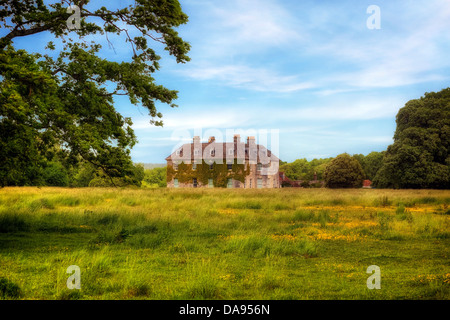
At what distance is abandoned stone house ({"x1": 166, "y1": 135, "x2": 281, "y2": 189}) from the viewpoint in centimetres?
6284

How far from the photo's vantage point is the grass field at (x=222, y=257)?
7234mm

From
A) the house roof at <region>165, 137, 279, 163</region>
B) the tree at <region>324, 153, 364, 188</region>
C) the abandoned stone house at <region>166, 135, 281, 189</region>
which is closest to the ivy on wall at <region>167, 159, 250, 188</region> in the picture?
the abandoned stone house at <region>166, 135, 281, 189</region>

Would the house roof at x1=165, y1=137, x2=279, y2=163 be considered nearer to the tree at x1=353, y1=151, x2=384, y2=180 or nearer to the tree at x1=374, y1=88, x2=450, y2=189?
the tree at x1=374, y1=88, x2=450, y2=189

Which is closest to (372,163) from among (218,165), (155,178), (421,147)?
(421,147)

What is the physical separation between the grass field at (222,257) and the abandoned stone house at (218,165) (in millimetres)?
43069

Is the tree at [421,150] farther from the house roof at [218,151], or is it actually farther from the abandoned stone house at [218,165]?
the house roof at [218,151]

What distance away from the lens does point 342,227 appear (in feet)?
52.7

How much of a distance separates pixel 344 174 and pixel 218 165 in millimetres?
25300

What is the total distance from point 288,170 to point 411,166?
74.1 meters

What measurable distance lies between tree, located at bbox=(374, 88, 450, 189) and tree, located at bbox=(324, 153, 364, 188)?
1471 cm

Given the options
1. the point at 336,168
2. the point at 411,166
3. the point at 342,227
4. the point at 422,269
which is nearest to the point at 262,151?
the point at 336,168

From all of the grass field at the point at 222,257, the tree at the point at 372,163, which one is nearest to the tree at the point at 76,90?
the grass field at the point at 222,257

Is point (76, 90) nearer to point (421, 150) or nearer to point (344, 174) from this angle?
point (421, 150)

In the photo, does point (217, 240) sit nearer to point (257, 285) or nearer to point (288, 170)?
point (257, 285)
